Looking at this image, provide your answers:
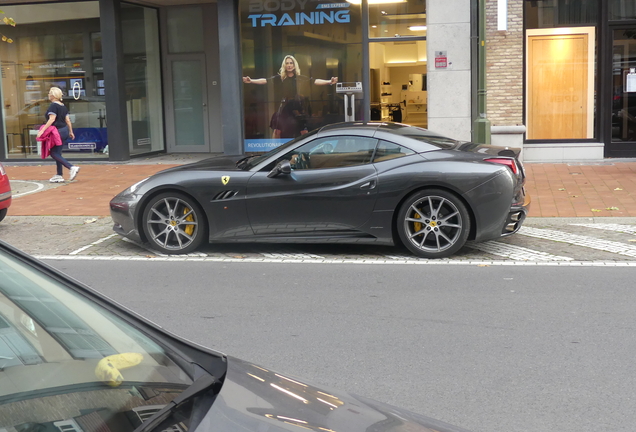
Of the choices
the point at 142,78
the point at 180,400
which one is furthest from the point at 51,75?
the point at 180,400

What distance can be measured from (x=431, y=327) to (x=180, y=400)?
3.95 metres

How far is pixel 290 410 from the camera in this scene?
2.05 metres

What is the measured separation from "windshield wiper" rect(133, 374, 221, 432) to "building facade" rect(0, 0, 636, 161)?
538 inches

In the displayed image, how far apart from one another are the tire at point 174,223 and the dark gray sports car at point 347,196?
0.04ft

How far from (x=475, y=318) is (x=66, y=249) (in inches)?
213

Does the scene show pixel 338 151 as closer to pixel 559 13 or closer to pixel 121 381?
pixel 121 381

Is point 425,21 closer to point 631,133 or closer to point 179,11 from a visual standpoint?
point 631,133

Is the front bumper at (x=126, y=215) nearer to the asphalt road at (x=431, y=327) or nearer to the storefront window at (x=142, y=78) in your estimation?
the asphalt road at (x=431, y=327)

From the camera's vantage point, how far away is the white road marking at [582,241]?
8.38m

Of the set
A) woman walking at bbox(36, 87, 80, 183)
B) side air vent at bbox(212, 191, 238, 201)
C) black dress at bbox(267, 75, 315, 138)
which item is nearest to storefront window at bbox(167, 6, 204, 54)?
black dress at bbox(267, 75, 315, 138)

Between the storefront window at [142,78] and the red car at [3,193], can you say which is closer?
the red car at [3,193]

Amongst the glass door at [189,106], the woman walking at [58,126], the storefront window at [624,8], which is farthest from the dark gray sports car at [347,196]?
the glass door at [189,106]

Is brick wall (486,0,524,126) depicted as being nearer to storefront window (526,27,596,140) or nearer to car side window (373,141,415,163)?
storefront window (526,27,596,140)

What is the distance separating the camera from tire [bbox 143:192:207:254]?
8.64 metres
